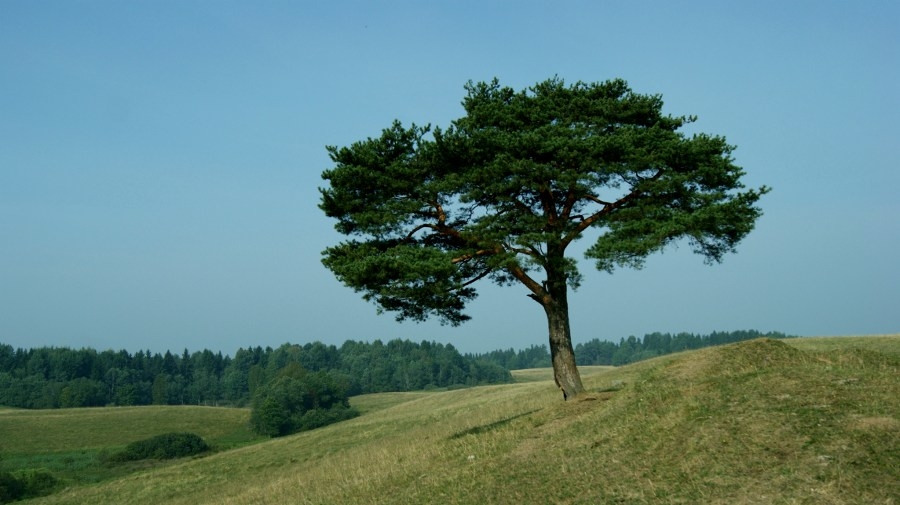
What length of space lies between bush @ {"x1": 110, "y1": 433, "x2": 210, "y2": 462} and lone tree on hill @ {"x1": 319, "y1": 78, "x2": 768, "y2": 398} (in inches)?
2095

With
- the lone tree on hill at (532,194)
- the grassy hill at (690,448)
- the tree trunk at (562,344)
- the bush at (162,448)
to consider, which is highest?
the lone tree on hill at (532,194)

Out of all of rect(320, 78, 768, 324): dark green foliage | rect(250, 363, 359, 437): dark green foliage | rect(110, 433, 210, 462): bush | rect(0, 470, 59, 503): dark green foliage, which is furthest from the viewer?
rect(250, 363, 359, 437): dark green foliage

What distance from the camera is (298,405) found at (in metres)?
117

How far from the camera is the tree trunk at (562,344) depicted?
24641mm

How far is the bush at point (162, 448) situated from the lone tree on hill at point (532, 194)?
53.2 metres

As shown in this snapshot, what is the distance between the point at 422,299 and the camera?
999 inches

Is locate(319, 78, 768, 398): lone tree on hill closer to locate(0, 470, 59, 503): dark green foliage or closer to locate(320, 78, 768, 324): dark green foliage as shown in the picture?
locate(320, 78, 768, 324): dark green foliage

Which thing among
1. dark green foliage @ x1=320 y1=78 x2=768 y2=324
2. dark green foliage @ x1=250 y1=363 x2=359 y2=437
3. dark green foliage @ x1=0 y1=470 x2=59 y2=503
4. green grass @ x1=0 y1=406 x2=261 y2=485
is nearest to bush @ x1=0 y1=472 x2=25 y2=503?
dark green foliage @ x1=0 y1=470 x2=59 y2=503

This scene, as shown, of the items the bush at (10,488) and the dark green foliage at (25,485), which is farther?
the dark green foliage at (25,485)

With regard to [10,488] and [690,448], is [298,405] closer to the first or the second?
[10,488]

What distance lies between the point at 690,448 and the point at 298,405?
109m

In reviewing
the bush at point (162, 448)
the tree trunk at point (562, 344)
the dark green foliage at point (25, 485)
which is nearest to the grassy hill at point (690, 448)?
the tree trunk at point (562, 344)

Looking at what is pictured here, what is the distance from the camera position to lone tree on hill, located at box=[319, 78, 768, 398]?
916 inches

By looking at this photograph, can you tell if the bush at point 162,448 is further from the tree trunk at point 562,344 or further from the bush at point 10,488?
the tree trunk at point 562,344
